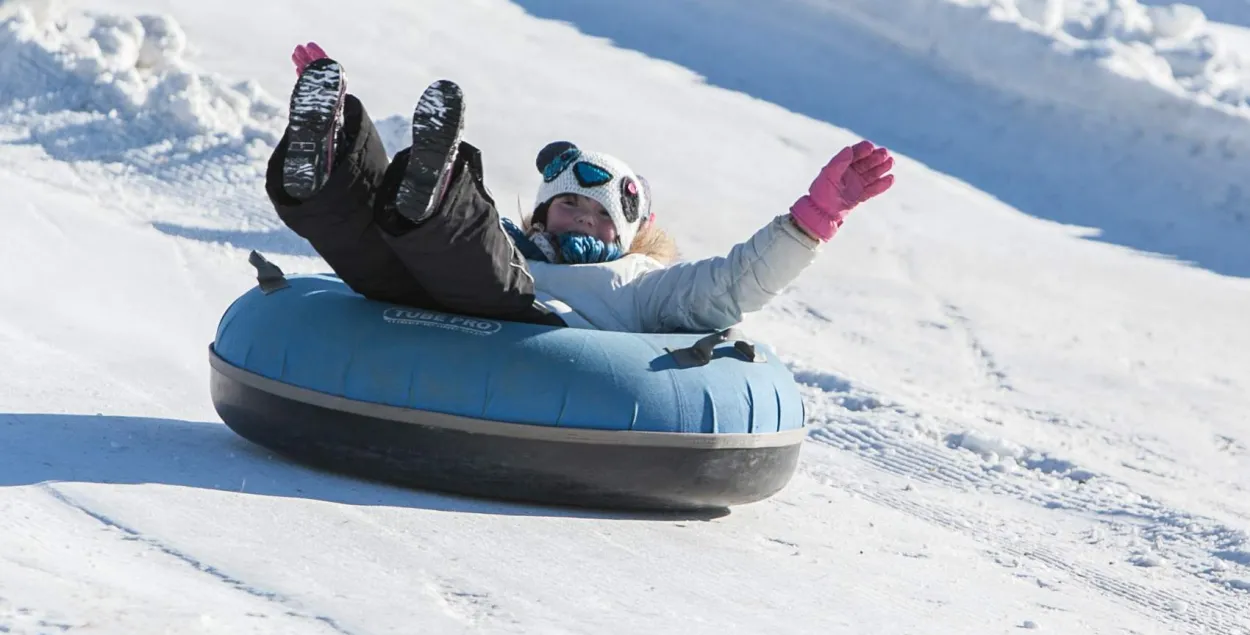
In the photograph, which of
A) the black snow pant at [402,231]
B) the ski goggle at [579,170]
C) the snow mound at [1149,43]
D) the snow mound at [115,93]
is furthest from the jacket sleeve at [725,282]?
the snow mound at [1149,43]

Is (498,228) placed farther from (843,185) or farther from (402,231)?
(843,185)

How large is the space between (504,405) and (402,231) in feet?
1.61

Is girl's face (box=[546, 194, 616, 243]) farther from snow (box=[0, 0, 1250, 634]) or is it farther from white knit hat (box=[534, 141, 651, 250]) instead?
snow (box=[0, 0, 1250, 634])

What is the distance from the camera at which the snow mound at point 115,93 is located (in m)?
8.14

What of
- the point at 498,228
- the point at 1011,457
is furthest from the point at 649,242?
the point at 1011,457

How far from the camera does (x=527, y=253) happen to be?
4.46 metres

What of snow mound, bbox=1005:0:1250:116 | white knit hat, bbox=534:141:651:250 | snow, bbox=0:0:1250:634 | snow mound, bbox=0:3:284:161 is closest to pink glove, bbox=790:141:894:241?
white knit hat, bbox=534:141:651:250

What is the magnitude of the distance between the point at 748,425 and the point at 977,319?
405 cm

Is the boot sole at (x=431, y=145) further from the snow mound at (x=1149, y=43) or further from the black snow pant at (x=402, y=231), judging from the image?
the snow mound at (x=1149, y=43)

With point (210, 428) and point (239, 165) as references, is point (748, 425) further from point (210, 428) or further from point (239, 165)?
point (239, 165)

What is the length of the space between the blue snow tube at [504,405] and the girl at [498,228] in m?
0.15

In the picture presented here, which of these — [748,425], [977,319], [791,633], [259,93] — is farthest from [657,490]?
[259,93]

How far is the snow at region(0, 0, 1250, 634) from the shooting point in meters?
3.31

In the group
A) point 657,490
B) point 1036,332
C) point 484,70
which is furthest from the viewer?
point 484,70
